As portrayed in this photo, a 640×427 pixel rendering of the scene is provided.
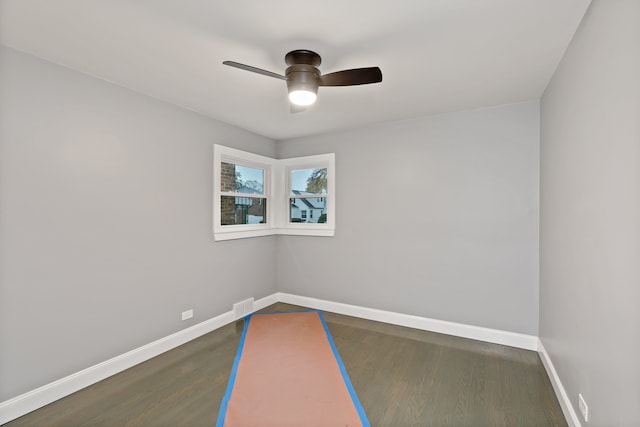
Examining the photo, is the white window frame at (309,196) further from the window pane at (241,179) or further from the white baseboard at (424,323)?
the white baseboard at (424,323)

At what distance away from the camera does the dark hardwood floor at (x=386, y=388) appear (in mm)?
2051

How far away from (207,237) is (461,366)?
298 centimetres

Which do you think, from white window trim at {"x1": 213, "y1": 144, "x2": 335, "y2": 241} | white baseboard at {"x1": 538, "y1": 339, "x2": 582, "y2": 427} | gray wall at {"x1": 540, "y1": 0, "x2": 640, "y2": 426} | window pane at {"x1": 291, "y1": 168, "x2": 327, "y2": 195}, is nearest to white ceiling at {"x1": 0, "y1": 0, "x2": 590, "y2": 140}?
gray wall at {"x1": 540, "y1": 0, "x2": 640, "y2": 426}

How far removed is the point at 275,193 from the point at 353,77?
9.34 ft

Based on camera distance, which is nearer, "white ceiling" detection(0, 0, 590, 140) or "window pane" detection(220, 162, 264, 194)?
"white ceiling" detection(0, 0, 590, 140)

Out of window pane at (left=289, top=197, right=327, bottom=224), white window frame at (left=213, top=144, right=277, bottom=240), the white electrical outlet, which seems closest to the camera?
the white electrical outlet

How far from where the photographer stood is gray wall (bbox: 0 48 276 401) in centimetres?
206

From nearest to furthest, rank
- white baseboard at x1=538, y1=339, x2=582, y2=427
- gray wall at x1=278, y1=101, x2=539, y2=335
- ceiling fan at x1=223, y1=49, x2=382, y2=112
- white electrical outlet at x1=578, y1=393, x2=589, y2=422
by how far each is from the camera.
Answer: white electrical outlet at x1=578, y1=393, x2=589, y2=422, white baseboard at x1=538, y1=339, x2=582, y2=427, ceiling fan at x1=223, y1=49, x2=382, y2=112, gray wall at x1=278, y1=101, x2=539, y2=335

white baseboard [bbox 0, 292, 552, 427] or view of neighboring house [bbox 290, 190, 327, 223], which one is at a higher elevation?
view of neighboring house [bbox 290, 190, 327, 223]

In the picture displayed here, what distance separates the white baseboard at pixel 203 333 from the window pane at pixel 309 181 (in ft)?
5.29

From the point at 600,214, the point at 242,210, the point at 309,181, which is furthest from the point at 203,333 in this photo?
the point at 600,214

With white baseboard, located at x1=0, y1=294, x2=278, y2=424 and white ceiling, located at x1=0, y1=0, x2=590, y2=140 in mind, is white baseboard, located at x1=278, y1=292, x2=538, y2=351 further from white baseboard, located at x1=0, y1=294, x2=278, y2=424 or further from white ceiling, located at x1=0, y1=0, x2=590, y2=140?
white ceiling, located at x1=0, y1=0, x2=590, y2=140

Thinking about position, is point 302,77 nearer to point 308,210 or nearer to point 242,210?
point 242,210

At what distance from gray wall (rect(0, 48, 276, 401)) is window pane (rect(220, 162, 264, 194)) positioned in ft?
0.97
